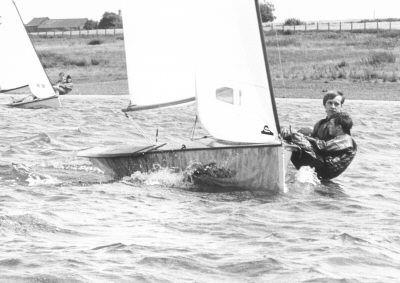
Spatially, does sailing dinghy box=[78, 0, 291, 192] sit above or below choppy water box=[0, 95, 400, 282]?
above

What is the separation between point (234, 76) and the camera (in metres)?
14.3

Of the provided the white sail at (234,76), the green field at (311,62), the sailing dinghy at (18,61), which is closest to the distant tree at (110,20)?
the green field at (311,62)

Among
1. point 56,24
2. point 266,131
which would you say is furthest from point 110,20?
point 266,131

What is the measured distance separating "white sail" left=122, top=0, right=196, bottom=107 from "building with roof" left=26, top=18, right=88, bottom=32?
118 m

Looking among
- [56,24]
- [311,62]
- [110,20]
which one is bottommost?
[311,62]

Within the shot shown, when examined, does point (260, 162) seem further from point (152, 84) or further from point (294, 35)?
point (294, 35)

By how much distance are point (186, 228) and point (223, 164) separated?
2646 millimetres

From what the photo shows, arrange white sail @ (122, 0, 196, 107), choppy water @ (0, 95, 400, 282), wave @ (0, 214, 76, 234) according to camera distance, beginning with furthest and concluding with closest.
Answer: white sail @ (122, 0, 196, 107) < wave @ (0, 214, 76, 234) < choppy water @ (0, 95, 400, 282)

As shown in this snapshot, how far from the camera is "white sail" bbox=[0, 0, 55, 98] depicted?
123ft

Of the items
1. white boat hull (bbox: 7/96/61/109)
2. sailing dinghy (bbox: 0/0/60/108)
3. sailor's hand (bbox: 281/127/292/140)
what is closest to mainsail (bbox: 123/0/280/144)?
sailor's hand (bbox: 281/127/292/140)

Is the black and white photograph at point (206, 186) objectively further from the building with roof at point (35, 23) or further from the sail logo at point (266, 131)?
the building with roof at point (35, 23)

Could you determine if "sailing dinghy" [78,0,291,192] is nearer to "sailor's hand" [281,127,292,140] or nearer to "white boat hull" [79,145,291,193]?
"white boat hull" [79,145,291,193]

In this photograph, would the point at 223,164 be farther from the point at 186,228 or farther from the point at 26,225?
the point at 26,225

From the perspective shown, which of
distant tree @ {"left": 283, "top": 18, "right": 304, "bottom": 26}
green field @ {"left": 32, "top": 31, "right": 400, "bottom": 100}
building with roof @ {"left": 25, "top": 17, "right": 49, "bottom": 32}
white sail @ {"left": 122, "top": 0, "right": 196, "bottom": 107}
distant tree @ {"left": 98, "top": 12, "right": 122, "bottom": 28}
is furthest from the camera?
building with roof @ {"left": 25, "top": 17, "right": 49, "bottom": 32}
